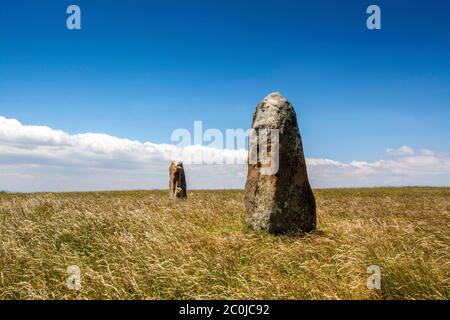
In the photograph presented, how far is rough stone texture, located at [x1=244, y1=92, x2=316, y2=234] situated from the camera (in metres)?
10.0

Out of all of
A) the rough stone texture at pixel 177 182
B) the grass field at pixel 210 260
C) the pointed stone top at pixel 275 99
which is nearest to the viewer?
the grass field at pixel 210 260

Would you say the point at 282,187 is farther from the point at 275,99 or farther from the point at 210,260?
the point at 210,260

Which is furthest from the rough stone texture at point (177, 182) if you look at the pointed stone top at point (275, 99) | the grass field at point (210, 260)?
the pointed stone top at point (275, 99)

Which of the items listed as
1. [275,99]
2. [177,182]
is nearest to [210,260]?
[275,99]

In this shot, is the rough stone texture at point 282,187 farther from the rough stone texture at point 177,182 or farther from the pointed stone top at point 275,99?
the rough stone texture at point 177,182

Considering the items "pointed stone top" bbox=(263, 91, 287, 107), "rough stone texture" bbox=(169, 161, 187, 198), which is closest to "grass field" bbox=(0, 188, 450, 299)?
"pointed stone top" bbox=(263, 91, 287, 107)

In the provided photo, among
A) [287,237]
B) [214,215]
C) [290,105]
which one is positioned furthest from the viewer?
[214,215]

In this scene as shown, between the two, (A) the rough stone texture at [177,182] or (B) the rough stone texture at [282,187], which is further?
(A) the rough stone texture at [177,182]

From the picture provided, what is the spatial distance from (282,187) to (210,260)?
3.51m

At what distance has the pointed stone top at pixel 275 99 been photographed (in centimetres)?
1053

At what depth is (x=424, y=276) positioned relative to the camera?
6.16 metres
